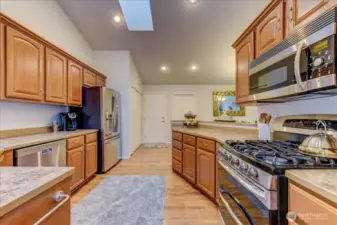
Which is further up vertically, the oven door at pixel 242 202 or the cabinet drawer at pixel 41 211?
the cabinet drawer at pixel 41 211

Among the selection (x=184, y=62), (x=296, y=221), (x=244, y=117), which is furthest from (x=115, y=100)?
(x=244, y=117)

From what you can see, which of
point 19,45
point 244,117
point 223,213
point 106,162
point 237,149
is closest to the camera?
point 237,149

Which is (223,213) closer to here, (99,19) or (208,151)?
(208,151)

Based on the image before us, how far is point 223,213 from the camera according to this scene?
1.72m

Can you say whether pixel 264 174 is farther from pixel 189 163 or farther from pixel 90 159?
pixel 90 159

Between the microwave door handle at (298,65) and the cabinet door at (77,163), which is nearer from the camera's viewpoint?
the microwave door handle at (298,65)

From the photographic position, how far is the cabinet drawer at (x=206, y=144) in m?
2.56

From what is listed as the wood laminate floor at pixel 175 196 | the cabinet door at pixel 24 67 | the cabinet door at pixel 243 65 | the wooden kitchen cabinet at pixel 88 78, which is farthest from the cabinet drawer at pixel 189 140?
the wooden kitchen cabinet at pixel 88 78

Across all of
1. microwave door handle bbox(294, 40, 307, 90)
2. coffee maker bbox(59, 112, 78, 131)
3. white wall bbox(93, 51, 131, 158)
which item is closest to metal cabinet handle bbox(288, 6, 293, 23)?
microwave door handle bbox(294, 40, 307, 90)

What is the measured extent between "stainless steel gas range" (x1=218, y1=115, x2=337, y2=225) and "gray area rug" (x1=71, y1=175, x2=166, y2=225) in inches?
38.5

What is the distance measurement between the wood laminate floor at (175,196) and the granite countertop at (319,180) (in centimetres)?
154

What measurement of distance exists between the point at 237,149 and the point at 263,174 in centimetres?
46

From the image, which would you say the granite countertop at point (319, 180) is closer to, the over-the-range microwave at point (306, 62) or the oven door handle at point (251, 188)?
the oven door handle at point (251, 188)

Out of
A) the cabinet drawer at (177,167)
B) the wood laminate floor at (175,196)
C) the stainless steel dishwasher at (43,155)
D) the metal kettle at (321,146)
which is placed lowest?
the wood laminate floor at (175,196)
